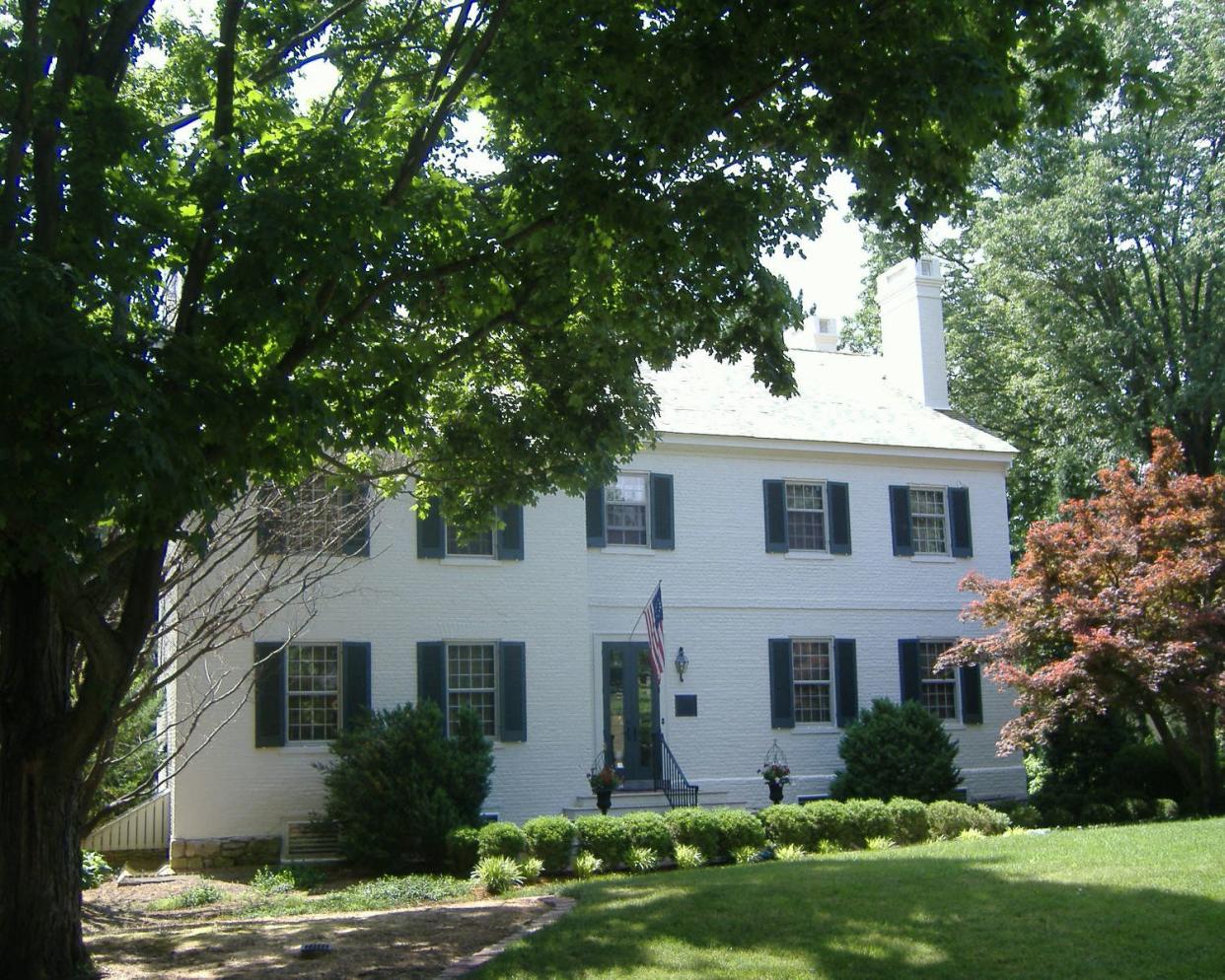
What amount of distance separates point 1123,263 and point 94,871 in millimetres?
22373

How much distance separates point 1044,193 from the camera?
2834 centimetres

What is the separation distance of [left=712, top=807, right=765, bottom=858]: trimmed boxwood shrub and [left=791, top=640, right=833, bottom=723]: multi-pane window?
19.5 ft

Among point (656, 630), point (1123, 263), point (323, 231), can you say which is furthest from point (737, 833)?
point (1123, 263)

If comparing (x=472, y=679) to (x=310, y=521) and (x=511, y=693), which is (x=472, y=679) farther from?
(x=310, y=521)

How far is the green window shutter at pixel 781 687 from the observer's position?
2255cm

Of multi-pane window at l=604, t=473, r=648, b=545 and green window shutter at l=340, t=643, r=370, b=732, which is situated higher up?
Answer: multi-pane window at l=604, t=473, r=648, b=545

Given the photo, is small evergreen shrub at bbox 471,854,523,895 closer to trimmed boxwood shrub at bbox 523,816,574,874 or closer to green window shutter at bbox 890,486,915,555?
trimmed boxwood shrub at bbox 523,816,574,874

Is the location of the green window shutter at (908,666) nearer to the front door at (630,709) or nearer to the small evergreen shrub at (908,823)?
the front door at (630,709)

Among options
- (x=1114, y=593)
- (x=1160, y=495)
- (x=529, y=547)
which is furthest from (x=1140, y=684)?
(x=529, y=547)

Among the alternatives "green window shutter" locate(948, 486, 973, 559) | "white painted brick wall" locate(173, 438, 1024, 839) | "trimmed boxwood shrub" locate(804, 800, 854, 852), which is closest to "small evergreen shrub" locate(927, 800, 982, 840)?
"trimmed boxwood shrub" locate(804, 800, 854, 852)

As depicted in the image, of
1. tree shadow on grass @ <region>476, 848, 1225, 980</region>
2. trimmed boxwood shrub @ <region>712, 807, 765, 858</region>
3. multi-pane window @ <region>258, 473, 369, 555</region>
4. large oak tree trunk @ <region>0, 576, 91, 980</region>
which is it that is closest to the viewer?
tree shadow on grass @ <region>476, 848, 1225, 980</region>

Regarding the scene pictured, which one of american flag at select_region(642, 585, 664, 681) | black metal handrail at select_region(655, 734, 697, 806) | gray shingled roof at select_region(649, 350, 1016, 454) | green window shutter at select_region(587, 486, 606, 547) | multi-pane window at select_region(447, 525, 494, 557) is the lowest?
black metal handrail at select_region(655, 734, 697, 806)

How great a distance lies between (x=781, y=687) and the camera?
74.4 ft

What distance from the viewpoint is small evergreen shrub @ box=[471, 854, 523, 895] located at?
1495 cm
